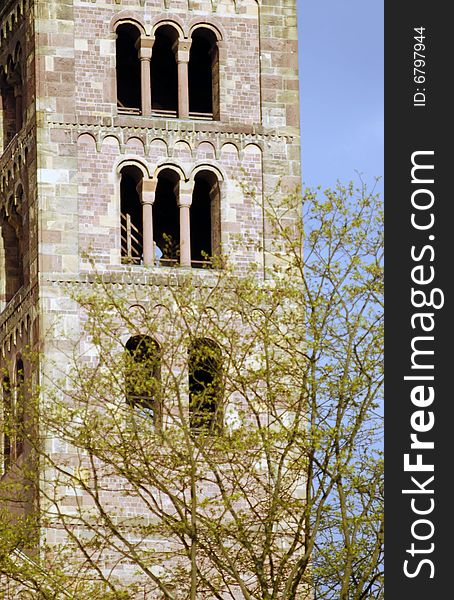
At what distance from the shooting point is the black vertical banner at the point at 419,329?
34.7 m

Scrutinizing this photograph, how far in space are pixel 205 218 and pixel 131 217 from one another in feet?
5.71

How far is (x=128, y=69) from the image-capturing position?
203 feet

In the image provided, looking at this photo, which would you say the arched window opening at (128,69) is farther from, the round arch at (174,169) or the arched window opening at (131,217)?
the round arch at (174,169)

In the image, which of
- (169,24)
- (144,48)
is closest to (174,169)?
(144,48)

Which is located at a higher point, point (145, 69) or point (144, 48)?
point (144, 48)

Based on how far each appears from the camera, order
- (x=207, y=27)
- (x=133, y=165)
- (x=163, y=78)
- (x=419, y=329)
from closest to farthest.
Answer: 1. (x=419, y=329)
2. (x=133, y=165)
3. (x=207, y=27)
4. (x=163, y=78)

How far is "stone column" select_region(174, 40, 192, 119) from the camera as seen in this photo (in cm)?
5853

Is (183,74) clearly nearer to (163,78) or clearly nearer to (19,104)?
(163,78)

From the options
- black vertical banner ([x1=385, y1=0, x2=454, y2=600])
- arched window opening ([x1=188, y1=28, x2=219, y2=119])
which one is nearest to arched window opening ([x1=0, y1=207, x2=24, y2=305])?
arched window opening ([x1=188, y1=28, x2=219, y2=119])

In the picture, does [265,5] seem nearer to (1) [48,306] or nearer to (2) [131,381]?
(1) [48,306]

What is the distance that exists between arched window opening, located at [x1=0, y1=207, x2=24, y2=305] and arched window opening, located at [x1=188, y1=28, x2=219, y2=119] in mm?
4971

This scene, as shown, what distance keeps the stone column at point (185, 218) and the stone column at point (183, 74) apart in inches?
63.1

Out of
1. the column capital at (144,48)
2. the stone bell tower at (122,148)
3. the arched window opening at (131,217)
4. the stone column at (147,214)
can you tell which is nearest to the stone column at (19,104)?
the stone bell tower at (122,148)

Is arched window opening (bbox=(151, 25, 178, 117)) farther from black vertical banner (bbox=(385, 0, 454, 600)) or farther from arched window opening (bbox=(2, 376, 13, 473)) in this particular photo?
black vertical banner (bbox=(385, 0, 454, 600))
